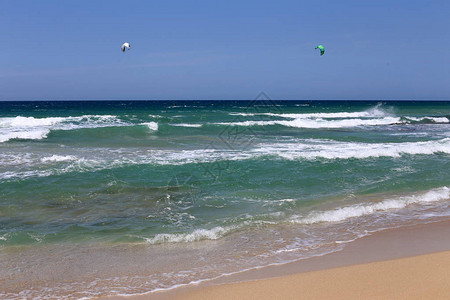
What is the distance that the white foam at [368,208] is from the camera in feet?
23.2

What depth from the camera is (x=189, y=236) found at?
6.24 metres

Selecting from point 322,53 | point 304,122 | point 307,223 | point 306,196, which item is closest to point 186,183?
point 306,196

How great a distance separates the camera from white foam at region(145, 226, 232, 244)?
6121 mm

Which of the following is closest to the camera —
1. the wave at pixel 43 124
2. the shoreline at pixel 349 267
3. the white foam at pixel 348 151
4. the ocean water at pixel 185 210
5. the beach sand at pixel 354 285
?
the beach sand at pixel 354 285

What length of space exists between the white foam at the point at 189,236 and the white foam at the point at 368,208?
1.41 meters

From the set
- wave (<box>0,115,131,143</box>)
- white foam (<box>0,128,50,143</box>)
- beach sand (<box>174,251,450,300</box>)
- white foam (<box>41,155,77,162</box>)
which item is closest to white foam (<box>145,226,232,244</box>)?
beach sand (<box>174,251,450,300</box>)

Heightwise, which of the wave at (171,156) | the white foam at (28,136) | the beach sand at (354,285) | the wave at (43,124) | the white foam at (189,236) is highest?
the wave at (43,124)

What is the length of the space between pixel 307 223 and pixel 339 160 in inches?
263

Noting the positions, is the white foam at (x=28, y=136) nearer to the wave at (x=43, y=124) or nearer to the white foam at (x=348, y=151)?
the wave at (x=43, y=124)

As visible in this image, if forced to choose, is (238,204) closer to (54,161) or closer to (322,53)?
(54,161)

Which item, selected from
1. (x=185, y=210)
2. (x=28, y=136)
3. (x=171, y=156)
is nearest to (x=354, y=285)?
(x=185, y=210)

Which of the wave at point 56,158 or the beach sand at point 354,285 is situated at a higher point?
the wave at point 56,158

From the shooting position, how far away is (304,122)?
106 ft

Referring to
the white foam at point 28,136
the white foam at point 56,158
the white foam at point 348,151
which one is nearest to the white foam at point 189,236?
the white foam at point 348,151
